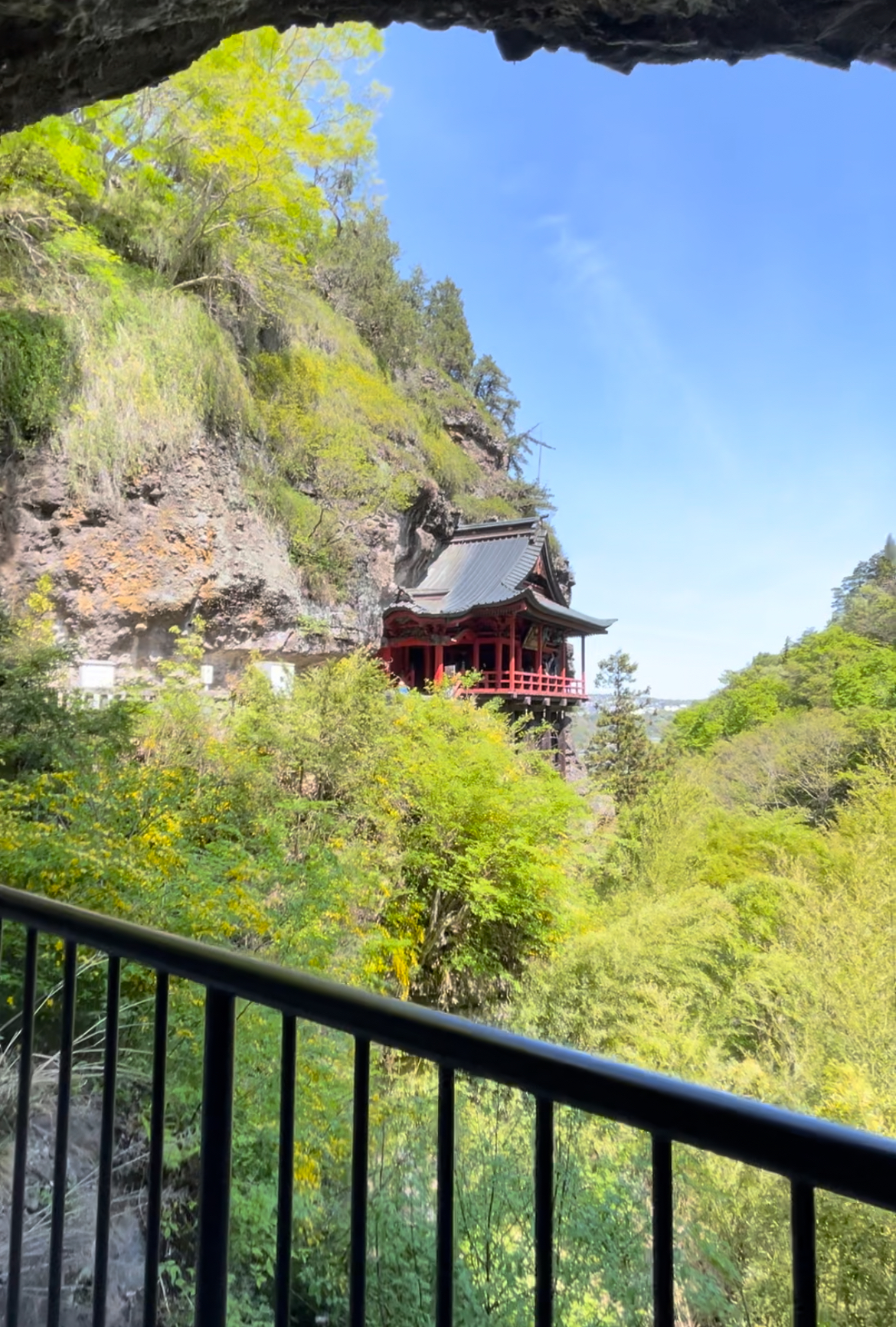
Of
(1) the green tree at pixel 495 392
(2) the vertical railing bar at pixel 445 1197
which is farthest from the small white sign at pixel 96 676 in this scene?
(1) the green tree at pixel 495 392

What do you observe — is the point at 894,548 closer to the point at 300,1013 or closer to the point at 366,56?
the point at 366,56

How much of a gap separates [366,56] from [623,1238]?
33.6 ft

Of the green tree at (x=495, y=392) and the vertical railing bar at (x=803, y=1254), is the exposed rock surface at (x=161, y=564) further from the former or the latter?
the green tree at (x=495, y=392)

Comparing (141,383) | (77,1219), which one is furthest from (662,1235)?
(141,383)

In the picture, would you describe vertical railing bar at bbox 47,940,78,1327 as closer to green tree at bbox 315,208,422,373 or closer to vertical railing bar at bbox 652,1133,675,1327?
vertical railing bar at bbox 652,1133,675,1327

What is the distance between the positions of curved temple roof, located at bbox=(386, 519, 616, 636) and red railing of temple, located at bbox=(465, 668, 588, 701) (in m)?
1.18

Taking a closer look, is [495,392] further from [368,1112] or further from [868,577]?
[368,1112]

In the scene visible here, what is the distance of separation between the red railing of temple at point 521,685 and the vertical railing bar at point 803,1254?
471 inches

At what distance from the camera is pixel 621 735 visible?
15711 mm

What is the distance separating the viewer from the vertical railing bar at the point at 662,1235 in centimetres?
45

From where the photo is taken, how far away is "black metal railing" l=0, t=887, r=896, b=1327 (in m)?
0.40

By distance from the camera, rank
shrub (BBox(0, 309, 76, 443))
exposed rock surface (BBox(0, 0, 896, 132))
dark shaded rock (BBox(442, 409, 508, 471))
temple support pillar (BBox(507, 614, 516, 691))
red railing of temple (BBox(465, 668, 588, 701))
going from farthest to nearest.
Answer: dark shaded rock (BBox(442, 409, 508, 471)), temple support pillar (BBox(507, 614, 516, 691)), red railing of temple (BBox(465, 668, 588, 701)), shrub (BBox(0, 309, 76, 443)), exposed rock surface (BBox(0, 0, 896, 132))

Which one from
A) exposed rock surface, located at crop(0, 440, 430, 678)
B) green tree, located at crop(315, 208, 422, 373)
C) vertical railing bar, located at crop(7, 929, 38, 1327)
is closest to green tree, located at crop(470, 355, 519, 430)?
green tree, located at crop(315, 208, 422, 373)

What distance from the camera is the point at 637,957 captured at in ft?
25.2
